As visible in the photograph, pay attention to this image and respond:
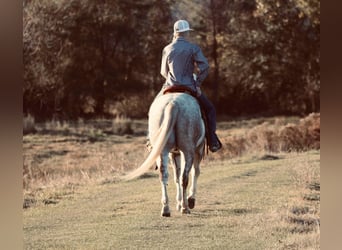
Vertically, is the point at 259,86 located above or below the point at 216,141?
above

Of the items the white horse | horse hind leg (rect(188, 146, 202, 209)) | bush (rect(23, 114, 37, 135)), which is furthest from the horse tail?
bush (rect(23, 114, 37, 135))

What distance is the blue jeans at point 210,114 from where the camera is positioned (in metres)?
5.76

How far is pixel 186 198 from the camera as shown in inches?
228

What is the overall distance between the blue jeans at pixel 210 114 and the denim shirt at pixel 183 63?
10 centimetres

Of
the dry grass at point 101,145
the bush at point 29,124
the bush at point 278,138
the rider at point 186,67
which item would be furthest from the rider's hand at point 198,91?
the bush at point 29,124

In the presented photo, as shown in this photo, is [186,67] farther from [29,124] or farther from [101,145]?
[29,124]

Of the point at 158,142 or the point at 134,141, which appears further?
the point at 134,141

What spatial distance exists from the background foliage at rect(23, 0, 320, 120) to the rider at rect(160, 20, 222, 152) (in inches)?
3.5

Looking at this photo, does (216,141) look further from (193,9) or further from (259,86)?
(193,9)

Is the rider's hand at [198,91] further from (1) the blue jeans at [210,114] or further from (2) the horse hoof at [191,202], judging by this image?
(2) the horse hoof at [191,202]

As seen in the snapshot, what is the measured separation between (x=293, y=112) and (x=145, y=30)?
3.92ft

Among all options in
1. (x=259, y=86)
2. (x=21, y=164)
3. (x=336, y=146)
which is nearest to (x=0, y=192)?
(x=21, y=164)

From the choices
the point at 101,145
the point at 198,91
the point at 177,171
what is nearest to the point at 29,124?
the point at 101,145

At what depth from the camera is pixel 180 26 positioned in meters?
5.83
